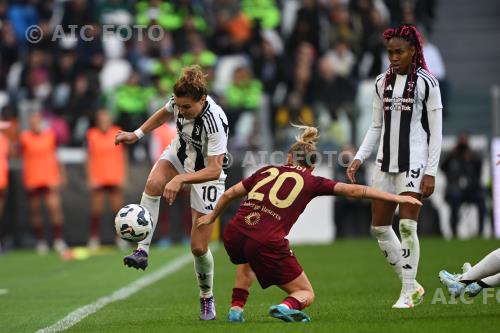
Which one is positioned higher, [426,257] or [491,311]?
[491,311]

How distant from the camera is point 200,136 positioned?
892 cm

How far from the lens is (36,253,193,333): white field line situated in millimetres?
8781

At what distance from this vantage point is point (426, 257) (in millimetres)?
15453

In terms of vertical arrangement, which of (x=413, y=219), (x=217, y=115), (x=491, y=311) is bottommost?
(x=491, y=311)

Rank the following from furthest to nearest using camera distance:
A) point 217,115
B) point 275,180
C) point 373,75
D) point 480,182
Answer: point 373,75, point 480,182, point 217,115, point 275,180

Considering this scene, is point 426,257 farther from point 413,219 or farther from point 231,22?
point 231,22

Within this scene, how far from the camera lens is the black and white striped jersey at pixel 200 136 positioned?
29.0ft

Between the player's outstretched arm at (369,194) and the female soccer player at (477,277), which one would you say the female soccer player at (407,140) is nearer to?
the female soccer player at (477,277)

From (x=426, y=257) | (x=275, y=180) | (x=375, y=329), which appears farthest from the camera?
(x=426, y=257)

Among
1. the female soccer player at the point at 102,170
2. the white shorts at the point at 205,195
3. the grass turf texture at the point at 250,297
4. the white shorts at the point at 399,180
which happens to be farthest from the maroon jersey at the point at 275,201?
the female soccer player at the point at 102,170

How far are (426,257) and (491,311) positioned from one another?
6.76 meters

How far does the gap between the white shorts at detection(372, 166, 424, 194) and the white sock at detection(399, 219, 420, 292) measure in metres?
0.27

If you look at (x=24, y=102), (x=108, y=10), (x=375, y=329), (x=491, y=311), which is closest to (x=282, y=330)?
(x=375, y=329)

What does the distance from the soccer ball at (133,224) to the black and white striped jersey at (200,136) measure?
567 millimetres
